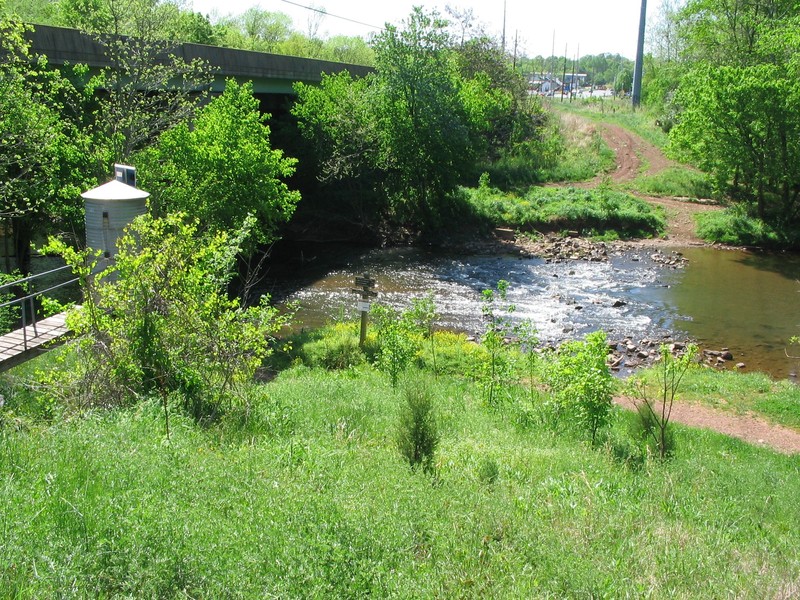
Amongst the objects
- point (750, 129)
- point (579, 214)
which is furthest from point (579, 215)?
point (750, 129)

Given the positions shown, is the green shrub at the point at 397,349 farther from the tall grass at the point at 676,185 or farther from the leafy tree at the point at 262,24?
the leafy tree at the point at 262,24

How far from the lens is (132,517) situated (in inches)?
212

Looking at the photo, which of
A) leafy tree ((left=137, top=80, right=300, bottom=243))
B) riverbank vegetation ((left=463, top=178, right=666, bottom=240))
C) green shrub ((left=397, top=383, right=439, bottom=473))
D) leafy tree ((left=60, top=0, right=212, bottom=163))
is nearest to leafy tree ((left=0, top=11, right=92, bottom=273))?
leafy tree ((left=60, top=0, right=212, bottom=163))

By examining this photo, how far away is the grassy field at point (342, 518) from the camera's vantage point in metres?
5.14

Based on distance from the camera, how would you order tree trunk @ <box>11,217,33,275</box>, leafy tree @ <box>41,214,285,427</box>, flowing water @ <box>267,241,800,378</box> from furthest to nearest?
flowing water @ <box>267,241,800,378</box>
tree trunk @ <box>11,217,33,275</box>
leafy tree @ <box>41,214,285,427</box>

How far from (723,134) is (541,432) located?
26195 mm

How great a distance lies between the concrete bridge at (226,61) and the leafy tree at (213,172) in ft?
10.8

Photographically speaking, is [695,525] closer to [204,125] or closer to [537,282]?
[204,125]

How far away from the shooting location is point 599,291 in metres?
26.5

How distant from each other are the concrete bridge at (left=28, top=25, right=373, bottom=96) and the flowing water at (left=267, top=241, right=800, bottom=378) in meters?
7.78

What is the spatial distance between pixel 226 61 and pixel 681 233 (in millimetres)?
22245

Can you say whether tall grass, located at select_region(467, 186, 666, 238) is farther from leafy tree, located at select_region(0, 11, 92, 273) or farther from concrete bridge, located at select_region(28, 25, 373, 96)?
leafy tree, located at select_region(0, 11, 92, 273)

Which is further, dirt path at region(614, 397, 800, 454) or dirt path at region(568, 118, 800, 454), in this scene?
dirt path at region(568, 118, 800, 454)

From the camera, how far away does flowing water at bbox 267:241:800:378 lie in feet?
72.5
